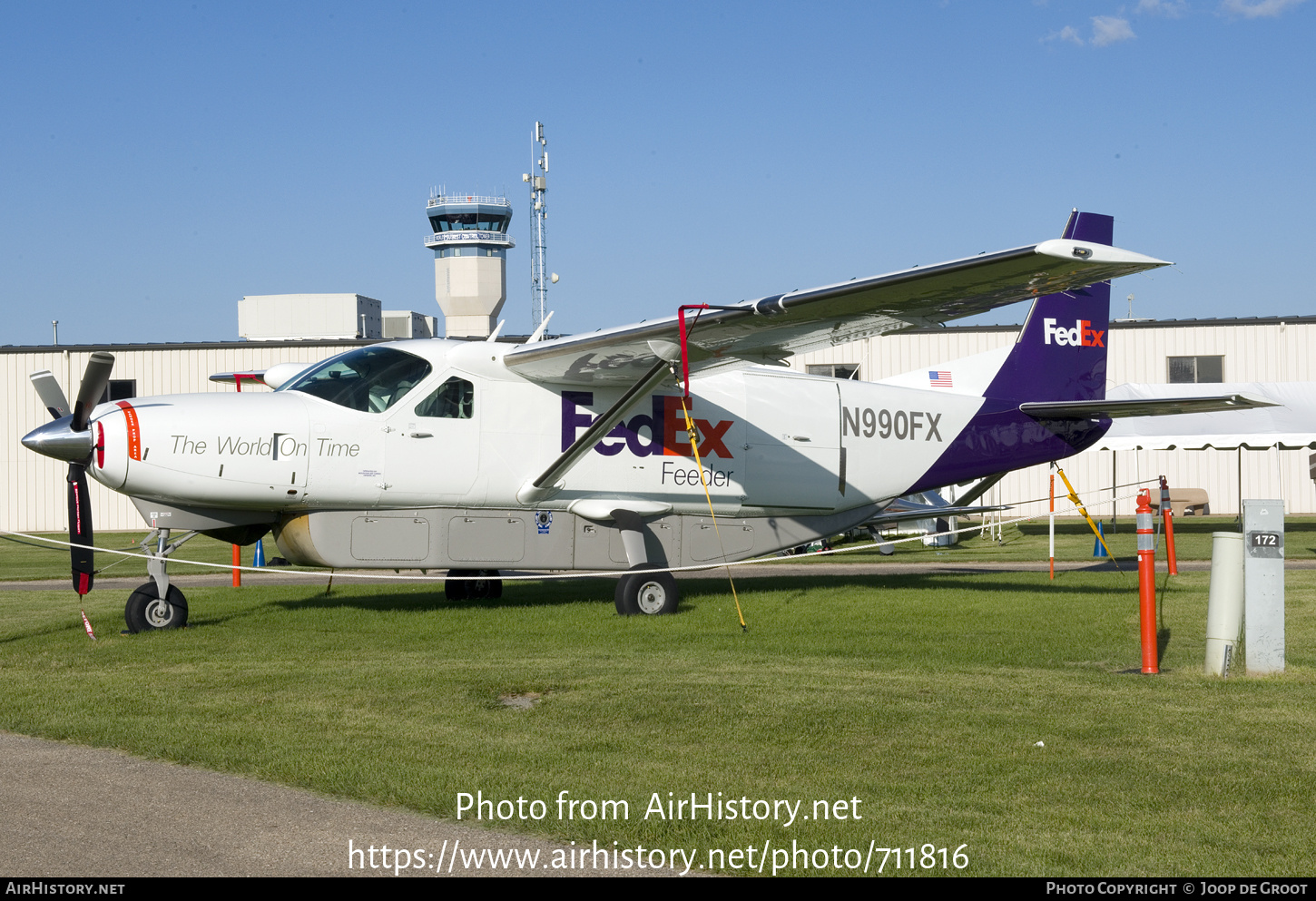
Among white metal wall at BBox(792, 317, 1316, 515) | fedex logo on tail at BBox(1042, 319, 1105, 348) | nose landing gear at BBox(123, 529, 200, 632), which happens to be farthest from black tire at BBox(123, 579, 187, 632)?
white metal wall at BBox(792, 317, 1316, 515)

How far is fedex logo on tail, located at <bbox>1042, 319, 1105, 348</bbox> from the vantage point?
15898 millimetres

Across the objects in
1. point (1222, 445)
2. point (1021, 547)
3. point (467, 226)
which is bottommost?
point (1021, 547)

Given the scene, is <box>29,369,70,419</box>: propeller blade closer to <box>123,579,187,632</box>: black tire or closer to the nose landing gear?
the nose landing gear

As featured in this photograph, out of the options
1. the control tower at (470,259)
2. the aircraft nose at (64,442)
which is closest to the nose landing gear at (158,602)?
the aircraft nose at (64,442)

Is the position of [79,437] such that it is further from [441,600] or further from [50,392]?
[441,600]

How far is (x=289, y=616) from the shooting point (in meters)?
12.7

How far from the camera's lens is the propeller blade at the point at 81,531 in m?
11.4

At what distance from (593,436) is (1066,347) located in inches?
289

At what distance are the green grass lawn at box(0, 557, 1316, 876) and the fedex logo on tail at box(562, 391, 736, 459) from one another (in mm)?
1969

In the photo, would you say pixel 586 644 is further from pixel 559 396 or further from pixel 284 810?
pixel 284 810

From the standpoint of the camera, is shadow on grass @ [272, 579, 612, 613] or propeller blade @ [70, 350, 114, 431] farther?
shadow on grass @ [272, 579, 612, 613]

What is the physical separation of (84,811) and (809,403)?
10.5 m
